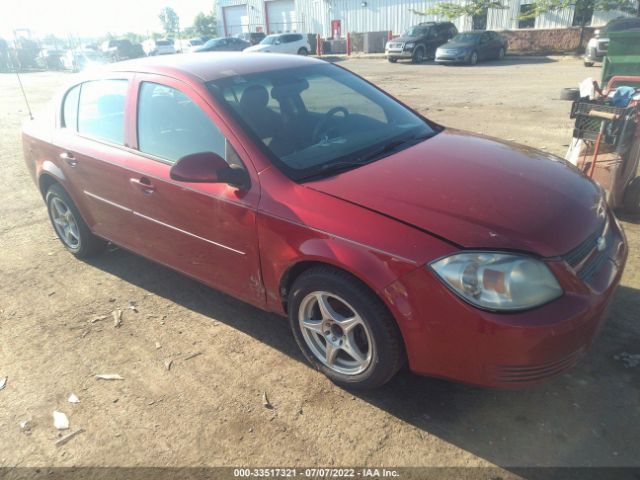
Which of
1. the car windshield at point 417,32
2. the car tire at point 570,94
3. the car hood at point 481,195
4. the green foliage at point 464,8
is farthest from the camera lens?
the green foliage at point 464,8

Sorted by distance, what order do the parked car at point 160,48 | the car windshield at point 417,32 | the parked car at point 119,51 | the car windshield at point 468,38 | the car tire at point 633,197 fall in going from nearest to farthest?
the car tire at point 633,197 < the car windshield at point 468,38 < the car windshield at point 417,32 < the parked car at point 119,51 < the parked car at point 160,48

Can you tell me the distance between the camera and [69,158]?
3.96m

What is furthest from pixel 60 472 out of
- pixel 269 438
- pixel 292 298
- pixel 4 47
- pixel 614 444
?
pixel 4 47

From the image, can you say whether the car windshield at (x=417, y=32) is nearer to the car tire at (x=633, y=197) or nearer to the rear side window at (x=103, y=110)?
the car tire at (x=633, y=197)

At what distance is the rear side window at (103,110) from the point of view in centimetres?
359

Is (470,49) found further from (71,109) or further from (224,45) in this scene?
(71,109)

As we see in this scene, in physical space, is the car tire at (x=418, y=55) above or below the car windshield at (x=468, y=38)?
below

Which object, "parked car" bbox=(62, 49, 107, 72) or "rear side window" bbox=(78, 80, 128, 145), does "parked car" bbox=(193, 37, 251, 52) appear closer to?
"parked car" bbox=(62, 49, 107, 72)

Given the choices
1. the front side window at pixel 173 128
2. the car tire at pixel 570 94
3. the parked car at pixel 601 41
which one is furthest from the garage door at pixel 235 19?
the front side window at pixel 173 128

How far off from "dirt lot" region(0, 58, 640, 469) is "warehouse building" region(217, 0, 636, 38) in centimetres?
2866

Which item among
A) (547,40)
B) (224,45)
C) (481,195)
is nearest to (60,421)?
(481,195)

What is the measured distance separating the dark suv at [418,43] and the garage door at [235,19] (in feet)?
75.8

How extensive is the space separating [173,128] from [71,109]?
1489 millimetres

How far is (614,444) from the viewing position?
7.63ft
